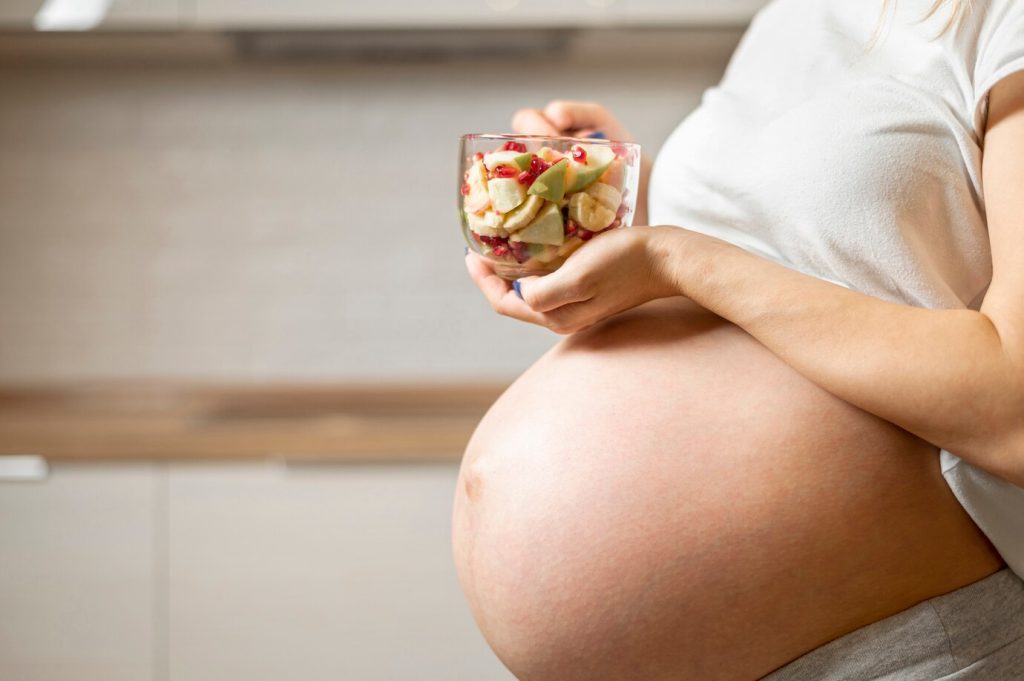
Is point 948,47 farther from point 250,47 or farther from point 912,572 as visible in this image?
point 250,47

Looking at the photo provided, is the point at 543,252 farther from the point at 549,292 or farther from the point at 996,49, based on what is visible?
the point at 996,49

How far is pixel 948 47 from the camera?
2.32 ft

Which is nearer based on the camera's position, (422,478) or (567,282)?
(567,282)

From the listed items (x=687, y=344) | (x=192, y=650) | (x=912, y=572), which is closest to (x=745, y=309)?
(x=687, y=344)

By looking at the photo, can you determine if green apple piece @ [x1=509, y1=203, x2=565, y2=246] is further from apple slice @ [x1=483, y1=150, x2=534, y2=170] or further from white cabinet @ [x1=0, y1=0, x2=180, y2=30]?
white cabinet @ [x1=0, y1=0, x2=180, y2=30]

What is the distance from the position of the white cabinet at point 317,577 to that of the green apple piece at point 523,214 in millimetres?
1041

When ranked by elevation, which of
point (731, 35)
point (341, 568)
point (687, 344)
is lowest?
A: point (341, 568)

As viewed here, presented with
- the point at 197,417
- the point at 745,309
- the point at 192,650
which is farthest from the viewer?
the point at 197,417

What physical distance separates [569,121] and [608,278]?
0.36m

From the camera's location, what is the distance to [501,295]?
2.64ft

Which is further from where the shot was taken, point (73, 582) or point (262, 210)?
point (262, 210)

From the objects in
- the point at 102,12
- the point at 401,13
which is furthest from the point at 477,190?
the point at 102,12

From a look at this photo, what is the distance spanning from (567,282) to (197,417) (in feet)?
4.53

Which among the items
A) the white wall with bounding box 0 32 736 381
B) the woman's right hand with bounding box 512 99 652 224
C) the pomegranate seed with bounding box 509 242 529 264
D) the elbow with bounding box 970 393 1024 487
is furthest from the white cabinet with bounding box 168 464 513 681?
the elbow with bounding box 970 393 1024 487
